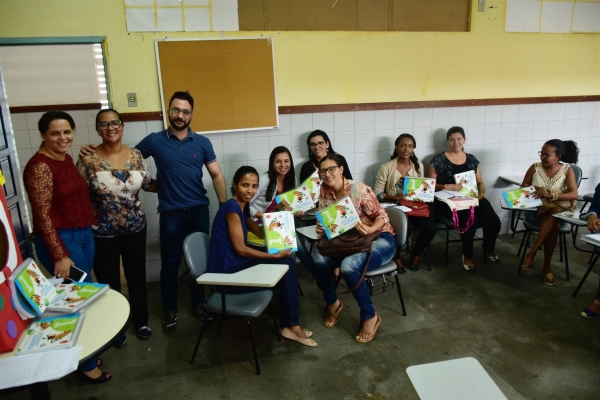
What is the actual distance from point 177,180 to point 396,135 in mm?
2544

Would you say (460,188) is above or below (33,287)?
below

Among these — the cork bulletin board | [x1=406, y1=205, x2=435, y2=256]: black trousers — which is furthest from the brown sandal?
the cork bulletin board

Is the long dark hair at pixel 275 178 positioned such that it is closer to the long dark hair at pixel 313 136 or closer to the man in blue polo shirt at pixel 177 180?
the long dark hair at pixel 313 136

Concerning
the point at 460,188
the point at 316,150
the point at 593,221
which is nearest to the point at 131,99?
the point at 316,150

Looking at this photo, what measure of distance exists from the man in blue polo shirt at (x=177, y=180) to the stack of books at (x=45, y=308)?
1.31 m

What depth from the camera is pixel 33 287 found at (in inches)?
68.9

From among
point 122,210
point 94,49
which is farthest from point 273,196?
point 94,49

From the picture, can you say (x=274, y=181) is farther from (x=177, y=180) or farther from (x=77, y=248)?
(x=77, y=248)

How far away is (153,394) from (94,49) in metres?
2.93

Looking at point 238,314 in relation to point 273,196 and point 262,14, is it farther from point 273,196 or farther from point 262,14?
point 262,14

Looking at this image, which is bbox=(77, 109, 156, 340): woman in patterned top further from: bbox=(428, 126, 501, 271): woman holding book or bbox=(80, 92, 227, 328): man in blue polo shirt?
bbox=(428, 126, 501, 271): woman holding book

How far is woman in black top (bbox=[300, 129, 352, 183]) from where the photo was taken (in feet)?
13.2

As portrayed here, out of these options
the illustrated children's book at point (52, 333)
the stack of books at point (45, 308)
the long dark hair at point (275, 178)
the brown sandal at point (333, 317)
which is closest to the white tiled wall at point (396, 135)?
the long dark hair at point (275, 178)

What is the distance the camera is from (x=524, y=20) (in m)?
4.69
